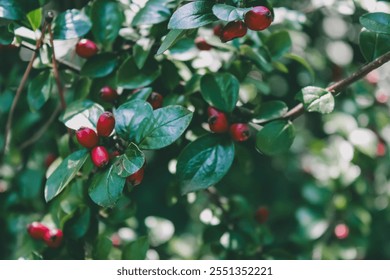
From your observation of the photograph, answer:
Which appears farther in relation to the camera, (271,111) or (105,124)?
(271,111)

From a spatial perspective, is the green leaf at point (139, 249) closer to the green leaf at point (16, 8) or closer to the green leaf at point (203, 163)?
the green leaf at point (203, 163)

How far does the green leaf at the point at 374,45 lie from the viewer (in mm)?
1366

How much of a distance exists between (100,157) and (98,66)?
0.45m

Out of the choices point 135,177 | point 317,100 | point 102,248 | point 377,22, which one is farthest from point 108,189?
point 377,22

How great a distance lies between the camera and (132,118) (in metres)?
1.27

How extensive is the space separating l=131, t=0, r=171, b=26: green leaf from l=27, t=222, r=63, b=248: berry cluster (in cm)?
72

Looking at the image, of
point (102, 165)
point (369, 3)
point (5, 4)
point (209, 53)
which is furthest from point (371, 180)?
point (5, 4)

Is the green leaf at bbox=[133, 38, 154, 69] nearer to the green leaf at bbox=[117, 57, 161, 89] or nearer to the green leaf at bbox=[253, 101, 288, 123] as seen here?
the green leaf at bbox=[117, 57, 161, 89]

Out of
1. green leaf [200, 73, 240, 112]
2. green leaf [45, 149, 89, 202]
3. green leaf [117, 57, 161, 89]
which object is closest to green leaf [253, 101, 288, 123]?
green leaf [200, 73, 240, 112]

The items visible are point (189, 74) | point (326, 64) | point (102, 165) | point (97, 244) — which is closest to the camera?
point (102, 165)

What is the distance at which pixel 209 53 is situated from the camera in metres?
1.68

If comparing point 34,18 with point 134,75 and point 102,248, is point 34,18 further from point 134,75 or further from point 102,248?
point 102,248
